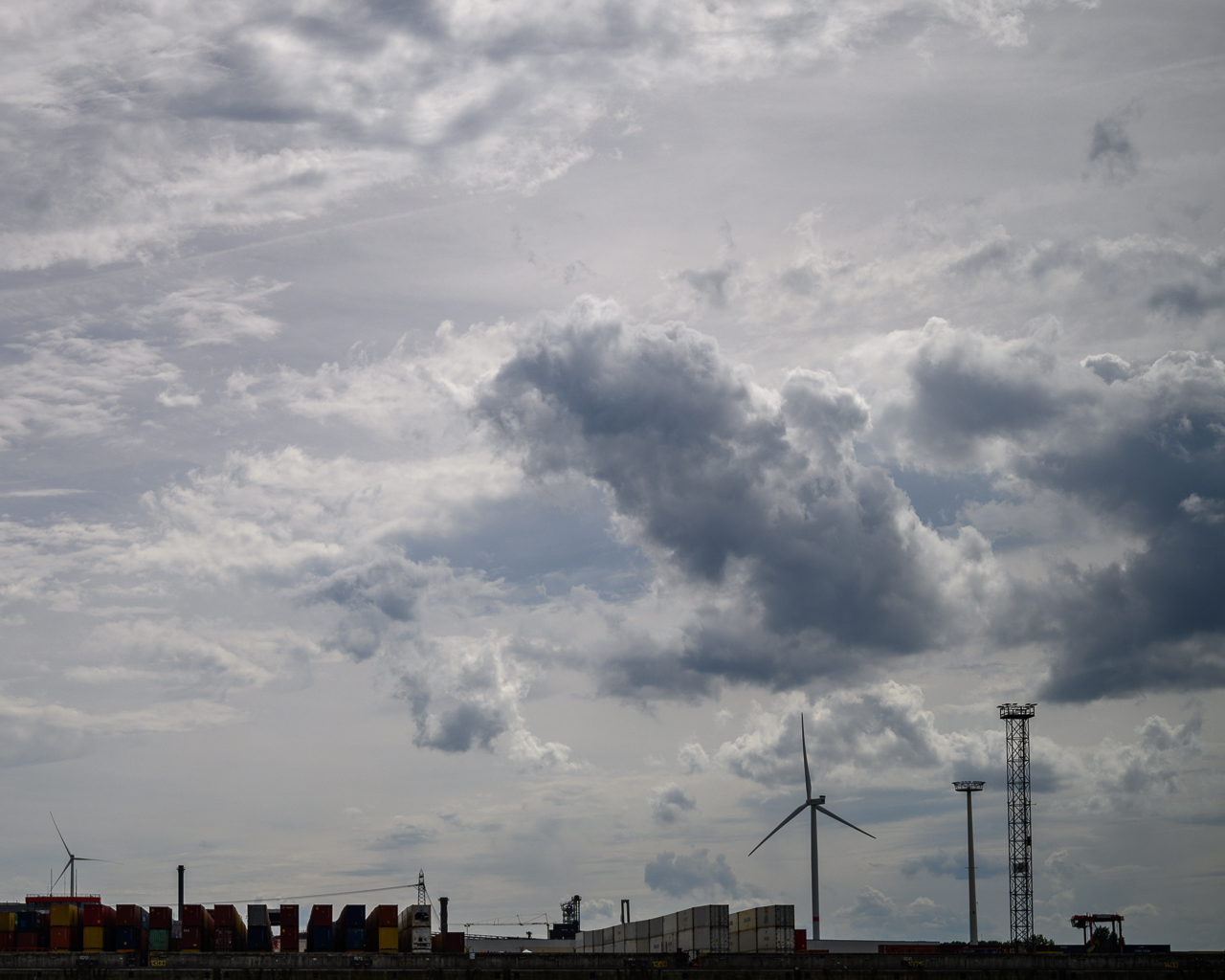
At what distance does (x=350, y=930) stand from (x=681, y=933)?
39.2m

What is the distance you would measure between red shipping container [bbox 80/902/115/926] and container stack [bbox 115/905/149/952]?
651mm

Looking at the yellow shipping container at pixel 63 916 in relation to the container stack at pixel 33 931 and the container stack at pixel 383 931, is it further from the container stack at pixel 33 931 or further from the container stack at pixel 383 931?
the container stack at pixel 383 931

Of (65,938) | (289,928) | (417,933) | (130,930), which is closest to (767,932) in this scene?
(417,933)

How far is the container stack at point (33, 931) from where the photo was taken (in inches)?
5128

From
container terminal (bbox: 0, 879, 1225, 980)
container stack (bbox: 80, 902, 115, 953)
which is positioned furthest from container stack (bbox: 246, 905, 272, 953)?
container stack (bbox: 80, 902, 115, 953)

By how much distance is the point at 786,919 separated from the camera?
14112 cm

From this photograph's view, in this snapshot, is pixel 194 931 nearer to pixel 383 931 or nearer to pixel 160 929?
pixel 160 929

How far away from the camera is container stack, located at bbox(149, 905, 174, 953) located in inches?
5133

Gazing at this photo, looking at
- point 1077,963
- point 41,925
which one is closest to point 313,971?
point 41,925

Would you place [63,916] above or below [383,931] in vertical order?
above

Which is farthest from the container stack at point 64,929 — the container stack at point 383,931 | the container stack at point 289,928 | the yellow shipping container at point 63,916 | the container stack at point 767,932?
the container stack at point 767,932

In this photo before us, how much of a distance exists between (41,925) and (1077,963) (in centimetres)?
11853

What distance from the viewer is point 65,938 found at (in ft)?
422

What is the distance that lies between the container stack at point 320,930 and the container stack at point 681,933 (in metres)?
35.8
